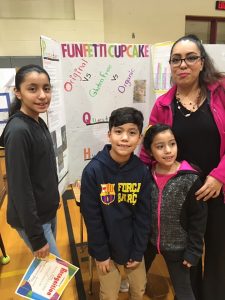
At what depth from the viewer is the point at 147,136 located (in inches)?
52.6

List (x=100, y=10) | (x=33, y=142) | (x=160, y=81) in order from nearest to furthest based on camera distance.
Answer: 1. (x=33, y=142)
2. (x=160, y=81)
3. (x=100, y=10)

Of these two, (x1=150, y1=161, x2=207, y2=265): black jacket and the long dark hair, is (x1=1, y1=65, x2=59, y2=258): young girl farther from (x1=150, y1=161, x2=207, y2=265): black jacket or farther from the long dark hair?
the long dark hair

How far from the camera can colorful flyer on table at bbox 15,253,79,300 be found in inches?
48.9

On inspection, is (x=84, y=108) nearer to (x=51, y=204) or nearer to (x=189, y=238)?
(x=51, y=204)

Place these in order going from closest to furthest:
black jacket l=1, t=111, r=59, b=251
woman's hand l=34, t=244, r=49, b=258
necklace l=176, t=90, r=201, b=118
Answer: black jacket l=1, t=111, r=59, b=251
woman's hand l=34, t=244, r=49, b=258
necklace l=176, t=90, r=201, b=118

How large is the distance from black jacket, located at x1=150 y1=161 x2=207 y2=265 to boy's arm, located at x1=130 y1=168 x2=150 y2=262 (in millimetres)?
51

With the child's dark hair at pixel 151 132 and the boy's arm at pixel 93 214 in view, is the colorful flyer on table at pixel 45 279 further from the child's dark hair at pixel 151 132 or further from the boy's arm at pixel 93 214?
the child's dark hair at pixel 151 132

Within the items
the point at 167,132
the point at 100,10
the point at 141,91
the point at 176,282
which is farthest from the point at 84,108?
the point at 100,10

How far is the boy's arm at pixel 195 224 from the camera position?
4.13 ft

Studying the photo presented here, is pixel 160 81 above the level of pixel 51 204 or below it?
above

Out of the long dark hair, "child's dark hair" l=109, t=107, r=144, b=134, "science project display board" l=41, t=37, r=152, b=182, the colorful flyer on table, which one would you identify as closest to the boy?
Result: "child's dark hair" l=109, t=107, r=144, b=134

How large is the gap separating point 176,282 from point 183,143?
2.42 feet

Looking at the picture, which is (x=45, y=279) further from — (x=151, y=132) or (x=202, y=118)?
(x=202, y=118)

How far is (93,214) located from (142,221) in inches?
9.8
